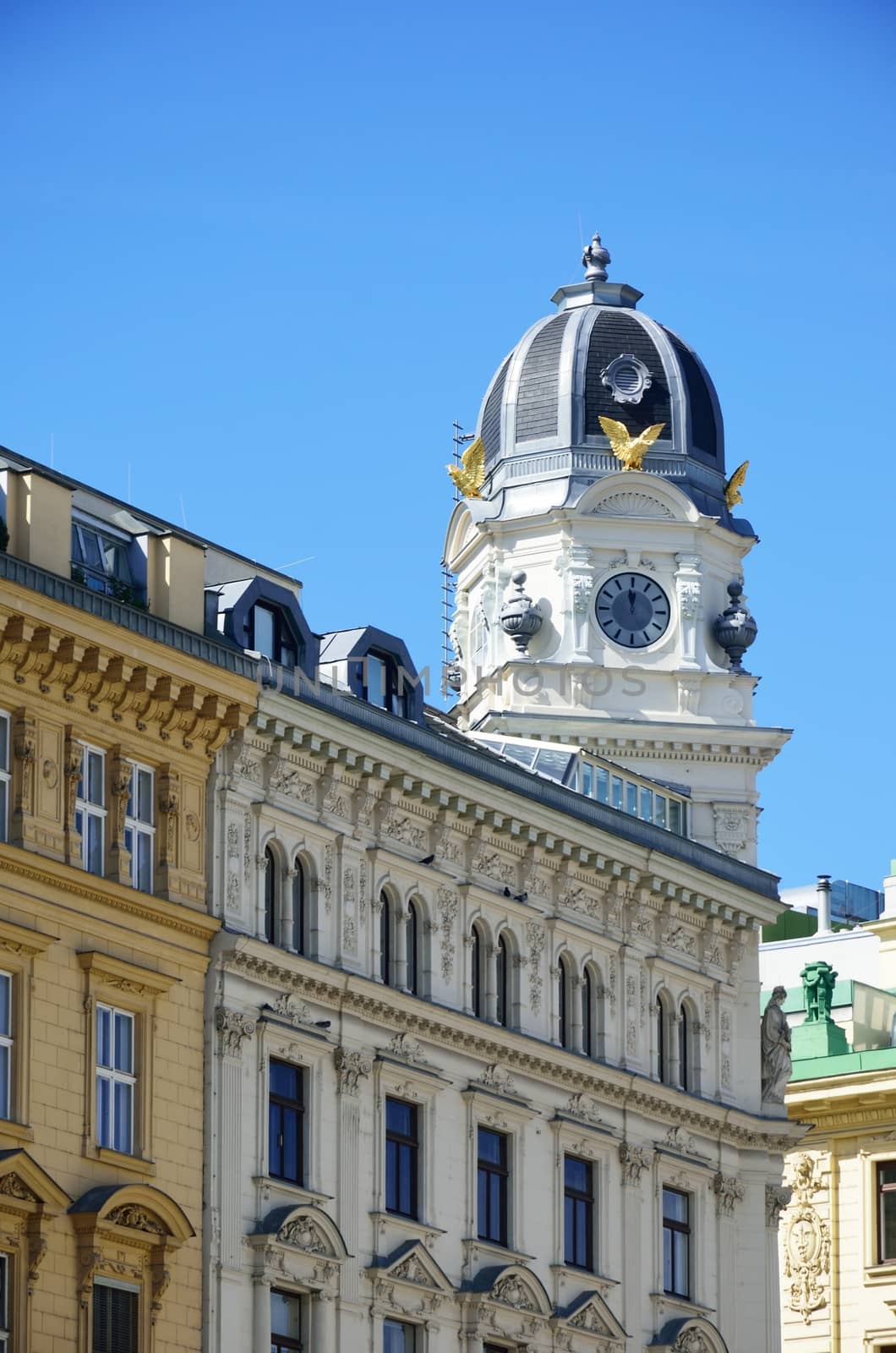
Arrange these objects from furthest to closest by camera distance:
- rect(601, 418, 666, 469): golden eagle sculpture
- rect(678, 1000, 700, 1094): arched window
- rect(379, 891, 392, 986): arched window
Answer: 1. rect(601, 418, 666, 469): golden eagle sculpture
2. rect(678, 1000, 700, 1094): arched window
3. rect(379, 891, 392, 986): arched window

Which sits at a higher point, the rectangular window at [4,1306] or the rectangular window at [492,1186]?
the rectangular window at [492,1186]

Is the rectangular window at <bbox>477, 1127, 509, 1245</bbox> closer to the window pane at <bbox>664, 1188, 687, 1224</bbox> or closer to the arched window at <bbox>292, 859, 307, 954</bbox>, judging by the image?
the window pane at <bbox>664, 1188, 687, 1224</bbox>

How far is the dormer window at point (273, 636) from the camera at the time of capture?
2489 inches

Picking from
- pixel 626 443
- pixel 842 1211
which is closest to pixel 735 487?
pixel 626 443

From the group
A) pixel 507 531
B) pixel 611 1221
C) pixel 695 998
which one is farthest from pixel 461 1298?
pixel 507 531

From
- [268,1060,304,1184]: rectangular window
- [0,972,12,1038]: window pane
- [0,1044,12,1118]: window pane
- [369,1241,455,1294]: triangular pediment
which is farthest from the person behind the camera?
[369,1241,455,1294]: triangular pediment

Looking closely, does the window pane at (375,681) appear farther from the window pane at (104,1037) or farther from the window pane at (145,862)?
the window pane at (104,1037)

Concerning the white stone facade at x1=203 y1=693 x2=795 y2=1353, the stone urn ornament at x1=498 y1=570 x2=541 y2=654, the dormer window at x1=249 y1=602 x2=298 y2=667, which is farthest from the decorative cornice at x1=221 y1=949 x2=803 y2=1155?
the stone urn ornament at x1=498 y1=570 x2=541 y2=654

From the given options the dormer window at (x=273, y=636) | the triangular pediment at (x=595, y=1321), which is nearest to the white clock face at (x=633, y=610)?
the triangular pediment at (x=595, y=1321)

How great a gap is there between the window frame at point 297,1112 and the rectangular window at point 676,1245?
12102 mm

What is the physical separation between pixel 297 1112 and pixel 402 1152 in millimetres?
3168

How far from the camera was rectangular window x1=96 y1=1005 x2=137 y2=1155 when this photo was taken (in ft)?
185

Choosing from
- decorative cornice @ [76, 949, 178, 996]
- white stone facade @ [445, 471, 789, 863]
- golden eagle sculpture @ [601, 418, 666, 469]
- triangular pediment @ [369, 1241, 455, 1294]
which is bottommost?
triangular pediment @ [369, 1241, 455, 1294]

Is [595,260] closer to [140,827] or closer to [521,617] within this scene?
[521,617]
